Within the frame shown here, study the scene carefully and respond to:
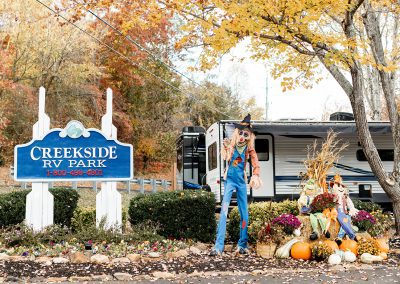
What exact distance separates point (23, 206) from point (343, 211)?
5.69 m

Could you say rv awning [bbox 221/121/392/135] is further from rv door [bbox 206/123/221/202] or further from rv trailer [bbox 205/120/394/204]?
rv door [bbox 206/123/221/202]

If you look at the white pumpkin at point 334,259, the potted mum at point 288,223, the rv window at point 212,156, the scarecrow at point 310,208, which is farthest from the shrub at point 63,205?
the white pumpkin at point 334,259

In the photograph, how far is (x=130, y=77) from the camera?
28.4m

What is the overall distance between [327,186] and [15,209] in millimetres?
5662

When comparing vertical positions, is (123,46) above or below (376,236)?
above

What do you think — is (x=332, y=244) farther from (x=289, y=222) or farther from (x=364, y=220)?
(x=364, y=220)

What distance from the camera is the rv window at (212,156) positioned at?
14781 mm

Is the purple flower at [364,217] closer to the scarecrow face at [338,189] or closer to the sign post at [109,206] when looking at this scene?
the scarecrow face at [338,189]

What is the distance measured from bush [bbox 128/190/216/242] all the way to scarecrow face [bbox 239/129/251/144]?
4.10 feet

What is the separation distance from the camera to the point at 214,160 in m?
14.9

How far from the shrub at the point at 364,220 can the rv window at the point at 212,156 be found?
5.74 metres

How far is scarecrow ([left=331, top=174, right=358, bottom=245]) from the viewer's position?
351 inches

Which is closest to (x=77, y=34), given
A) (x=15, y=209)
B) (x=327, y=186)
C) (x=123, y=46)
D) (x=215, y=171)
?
(x=123, y=46)

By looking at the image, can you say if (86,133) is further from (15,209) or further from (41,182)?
(15,209)
